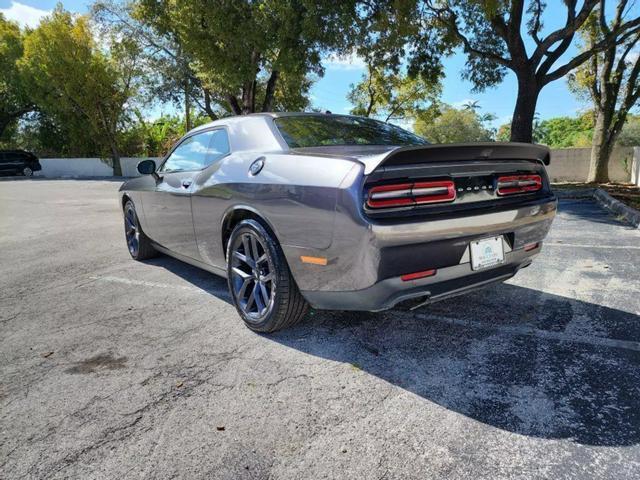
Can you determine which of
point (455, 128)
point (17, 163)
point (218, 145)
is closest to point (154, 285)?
point (218, 145)

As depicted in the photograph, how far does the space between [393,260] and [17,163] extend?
33195 mm

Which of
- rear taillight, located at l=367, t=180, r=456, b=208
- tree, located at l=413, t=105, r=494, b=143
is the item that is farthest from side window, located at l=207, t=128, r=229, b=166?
tree, located at l=413, t=105, r=494, b=143

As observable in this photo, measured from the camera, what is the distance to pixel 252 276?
9.52ft

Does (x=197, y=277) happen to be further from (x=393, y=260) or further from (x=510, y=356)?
(x=510, y=356)

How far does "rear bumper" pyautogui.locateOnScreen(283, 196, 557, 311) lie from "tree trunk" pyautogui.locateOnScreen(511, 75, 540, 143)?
425 inches

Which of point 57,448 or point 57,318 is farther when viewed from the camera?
point 57,318

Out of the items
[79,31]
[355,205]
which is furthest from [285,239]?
[79,31]

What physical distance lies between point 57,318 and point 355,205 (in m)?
2.66

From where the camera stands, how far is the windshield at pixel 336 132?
9.70 feet

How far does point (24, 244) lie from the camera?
6.27 m

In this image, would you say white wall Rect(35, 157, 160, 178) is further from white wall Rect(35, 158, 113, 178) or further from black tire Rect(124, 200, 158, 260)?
black tire Rect(124, 200, 158, 260)

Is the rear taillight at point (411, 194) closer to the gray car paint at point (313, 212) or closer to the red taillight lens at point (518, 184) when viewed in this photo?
the gray car paint at point (313, 212)

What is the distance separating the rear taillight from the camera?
2.14m

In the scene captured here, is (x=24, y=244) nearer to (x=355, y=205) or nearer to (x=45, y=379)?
(x=45, y=379)
